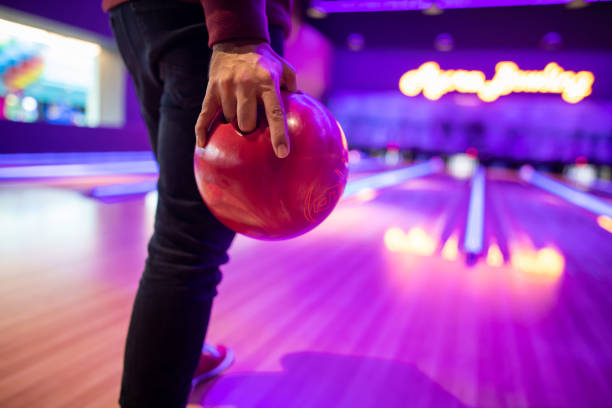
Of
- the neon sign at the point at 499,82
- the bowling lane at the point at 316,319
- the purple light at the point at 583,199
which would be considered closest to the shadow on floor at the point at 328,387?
the bowling lane at the point at 316,319

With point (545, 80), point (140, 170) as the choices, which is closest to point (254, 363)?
point (140, 170)

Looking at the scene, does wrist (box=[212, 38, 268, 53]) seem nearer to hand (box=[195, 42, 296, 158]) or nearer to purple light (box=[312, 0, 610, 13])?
hand (box=[195, 42, 296, 158])

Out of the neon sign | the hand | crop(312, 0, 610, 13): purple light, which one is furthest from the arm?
the neon sign

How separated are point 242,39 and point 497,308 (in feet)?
3.42

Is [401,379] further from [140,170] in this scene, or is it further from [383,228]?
[140,170]

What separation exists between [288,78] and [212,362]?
53 centimetres

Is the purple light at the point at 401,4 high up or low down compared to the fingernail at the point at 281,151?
up

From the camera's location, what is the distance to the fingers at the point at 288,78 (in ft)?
1.63

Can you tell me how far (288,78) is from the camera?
0.51 m

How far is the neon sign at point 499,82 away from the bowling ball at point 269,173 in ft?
28.5

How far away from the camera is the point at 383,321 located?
3.34ft

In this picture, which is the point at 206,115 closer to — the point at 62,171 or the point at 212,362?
the point at 212,362

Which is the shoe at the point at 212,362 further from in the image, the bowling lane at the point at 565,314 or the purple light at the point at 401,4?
the purple light at the point at 401,4

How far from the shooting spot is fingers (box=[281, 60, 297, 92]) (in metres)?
0.50
